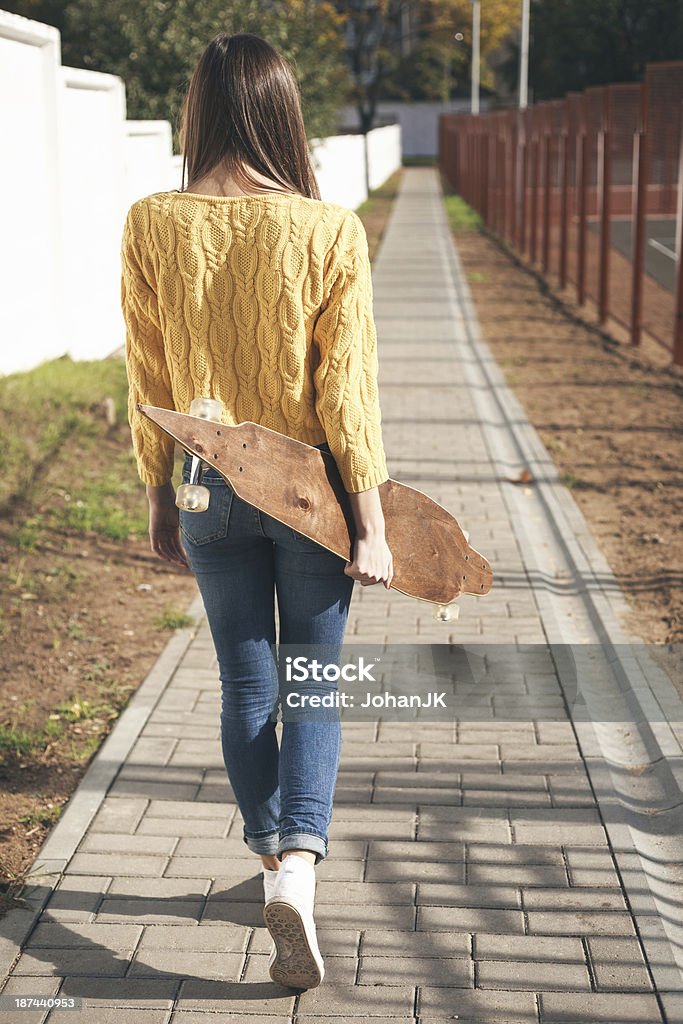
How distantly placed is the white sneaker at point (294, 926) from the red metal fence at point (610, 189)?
27.8 feet

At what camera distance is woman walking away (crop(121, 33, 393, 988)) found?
2523 millimetres

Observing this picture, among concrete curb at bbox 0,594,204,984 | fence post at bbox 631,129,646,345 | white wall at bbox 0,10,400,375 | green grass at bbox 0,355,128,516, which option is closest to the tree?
fence post at bbox 631,129,646,345

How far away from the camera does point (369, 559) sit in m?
2.67

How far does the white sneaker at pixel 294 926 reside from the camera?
8.79 feet

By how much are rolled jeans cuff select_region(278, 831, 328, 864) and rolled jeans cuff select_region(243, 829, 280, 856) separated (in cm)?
14

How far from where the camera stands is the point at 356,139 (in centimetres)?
3509

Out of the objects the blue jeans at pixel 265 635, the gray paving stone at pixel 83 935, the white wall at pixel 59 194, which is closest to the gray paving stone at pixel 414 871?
the blue jeans at pixel 265 635

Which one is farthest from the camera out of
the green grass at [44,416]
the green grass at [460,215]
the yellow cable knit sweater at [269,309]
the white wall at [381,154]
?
the white wall at [381,154]

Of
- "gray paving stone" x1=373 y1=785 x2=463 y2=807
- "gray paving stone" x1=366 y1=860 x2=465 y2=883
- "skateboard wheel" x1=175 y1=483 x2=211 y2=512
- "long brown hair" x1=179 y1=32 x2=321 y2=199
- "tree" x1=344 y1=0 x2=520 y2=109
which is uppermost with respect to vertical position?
"tree" x1=344 y1=0 x2=520 y2=109

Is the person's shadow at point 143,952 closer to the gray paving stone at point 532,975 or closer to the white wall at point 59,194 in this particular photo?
the gray paving stone at point 532,975

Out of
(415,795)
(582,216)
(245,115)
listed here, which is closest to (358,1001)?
(415,795)

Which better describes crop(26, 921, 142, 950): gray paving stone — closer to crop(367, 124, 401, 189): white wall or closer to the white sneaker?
the white sneaker

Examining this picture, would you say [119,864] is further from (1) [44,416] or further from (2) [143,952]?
(1) [44,416]

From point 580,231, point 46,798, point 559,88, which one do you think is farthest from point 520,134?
point 46,798
